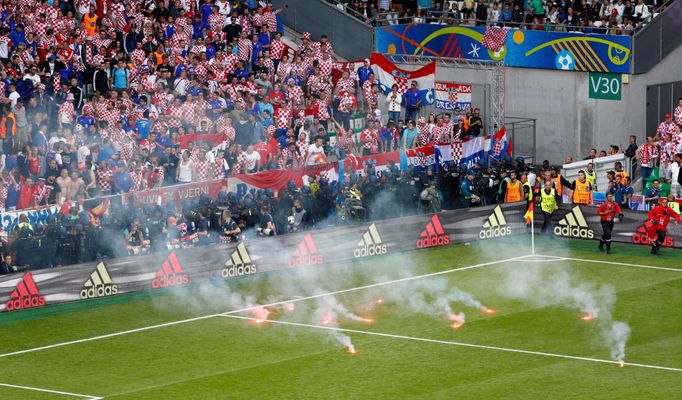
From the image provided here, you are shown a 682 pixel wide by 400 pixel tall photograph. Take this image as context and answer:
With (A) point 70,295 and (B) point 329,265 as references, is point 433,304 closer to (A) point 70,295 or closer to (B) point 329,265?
(B) point 329,265

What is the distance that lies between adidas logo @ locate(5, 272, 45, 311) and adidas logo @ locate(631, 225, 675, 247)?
1583 cm

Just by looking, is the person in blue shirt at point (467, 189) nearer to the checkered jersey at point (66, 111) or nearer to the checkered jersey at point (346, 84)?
the checkered jersey at point (346, 84)

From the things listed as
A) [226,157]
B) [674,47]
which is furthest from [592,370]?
[674,47]

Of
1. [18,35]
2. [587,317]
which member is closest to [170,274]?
[587,317]

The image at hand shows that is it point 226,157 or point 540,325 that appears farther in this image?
point 226,157

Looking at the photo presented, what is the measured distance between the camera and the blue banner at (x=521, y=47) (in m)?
43.4

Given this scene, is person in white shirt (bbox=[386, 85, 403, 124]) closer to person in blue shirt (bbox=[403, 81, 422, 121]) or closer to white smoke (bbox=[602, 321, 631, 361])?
person in blue shirt (bbox=[403, 81, 422, 121])

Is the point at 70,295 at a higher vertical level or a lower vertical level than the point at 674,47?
lower

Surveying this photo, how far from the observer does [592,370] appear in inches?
917

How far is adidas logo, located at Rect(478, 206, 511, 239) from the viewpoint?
35.3 metres

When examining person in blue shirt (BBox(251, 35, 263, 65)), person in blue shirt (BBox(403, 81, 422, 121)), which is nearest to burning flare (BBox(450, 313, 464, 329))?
person in blue shirt (BBox(403, 81, 422, 121))

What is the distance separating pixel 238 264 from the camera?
101 feet

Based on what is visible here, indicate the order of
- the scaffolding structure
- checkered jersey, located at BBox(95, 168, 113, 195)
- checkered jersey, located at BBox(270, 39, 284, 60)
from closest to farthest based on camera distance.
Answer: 1. checkered jersey, located at BBox(95, 168, 113, 195)
2. the scaffolding structure
3. checkered jersey, located at BBox(270, 39, 284, 60)

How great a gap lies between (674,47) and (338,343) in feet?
73.1
